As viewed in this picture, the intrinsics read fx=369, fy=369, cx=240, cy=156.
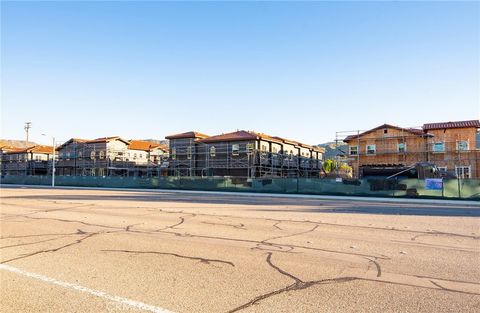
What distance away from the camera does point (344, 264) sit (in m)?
6.37

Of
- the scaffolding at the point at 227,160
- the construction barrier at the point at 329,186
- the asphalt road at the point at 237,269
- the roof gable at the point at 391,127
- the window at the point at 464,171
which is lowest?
the asphalt road at the point at 237,269

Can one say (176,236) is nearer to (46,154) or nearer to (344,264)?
(344,264)

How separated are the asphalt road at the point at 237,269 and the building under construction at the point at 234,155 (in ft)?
121

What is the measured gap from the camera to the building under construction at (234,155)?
4897 cm

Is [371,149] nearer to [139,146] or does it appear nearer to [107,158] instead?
[107,158]

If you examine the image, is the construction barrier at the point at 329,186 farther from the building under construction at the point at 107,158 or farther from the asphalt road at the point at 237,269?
the building under construction at the point at 107,158

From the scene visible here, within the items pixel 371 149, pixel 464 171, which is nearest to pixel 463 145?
pixel 464 171

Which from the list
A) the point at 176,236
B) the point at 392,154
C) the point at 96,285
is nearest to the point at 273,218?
the point at 176,236

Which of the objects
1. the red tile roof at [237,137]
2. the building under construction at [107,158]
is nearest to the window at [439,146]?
the red tile roof at [237,137]

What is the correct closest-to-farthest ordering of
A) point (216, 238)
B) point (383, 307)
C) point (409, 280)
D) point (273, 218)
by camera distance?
point (383, 307), point (409, 280), point (216, 238), point (273, 218)

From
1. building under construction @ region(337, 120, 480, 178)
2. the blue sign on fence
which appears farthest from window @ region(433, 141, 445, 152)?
the blue sign on fence

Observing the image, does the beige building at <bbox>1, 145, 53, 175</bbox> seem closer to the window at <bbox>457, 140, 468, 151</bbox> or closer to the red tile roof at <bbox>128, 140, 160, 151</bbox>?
the red tile roof at <bbox>128, 140, 160, 151</bbox>

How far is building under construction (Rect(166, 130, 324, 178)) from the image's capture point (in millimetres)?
48969

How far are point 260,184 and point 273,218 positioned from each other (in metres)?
20.2
